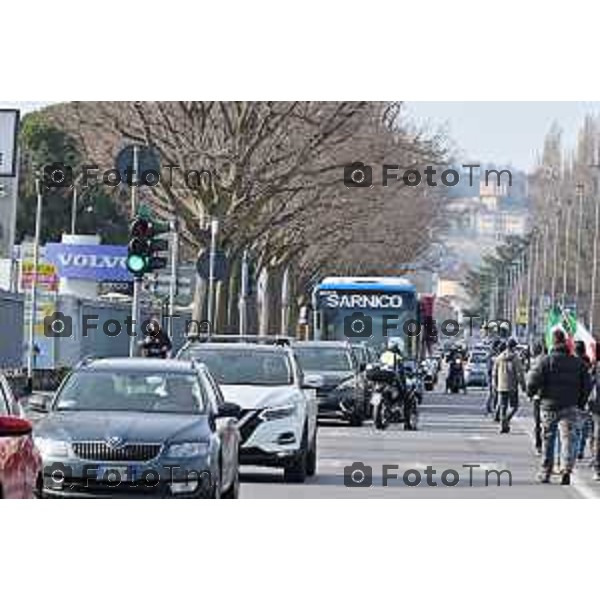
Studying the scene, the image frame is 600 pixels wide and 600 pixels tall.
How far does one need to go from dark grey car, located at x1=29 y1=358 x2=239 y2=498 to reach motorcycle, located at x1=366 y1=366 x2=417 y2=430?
17412 millimetres

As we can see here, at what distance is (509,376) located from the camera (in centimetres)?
3791

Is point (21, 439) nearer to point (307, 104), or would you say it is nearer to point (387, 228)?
point (307, 104)

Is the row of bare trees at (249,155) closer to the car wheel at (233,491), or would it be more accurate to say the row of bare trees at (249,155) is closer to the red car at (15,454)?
the car wheel at (233,491)

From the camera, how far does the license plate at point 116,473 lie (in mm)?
18234

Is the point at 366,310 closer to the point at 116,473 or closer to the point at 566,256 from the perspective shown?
the point at 116,473

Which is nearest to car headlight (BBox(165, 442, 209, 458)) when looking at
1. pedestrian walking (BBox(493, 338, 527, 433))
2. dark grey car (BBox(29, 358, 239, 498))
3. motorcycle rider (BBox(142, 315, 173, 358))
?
dark grey car (BBox(29, 358, 239, 498))

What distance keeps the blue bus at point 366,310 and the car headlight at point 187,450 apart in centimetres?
2457

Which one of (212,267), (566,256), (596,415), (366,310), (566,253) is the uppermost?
(566,253)

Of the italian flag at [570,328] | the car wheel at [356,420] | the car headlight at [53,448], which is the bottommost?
the car wheel at [356,420]

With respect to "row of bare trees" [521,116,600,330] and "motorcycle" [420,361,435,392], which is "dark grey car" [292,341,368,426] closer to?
"motorcycle" [420,361,435,392]

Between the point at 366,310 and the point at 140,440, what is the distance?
27944mm

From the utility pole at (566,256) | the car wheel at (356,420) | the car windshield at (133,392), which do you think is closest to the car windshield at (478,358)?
the utility pole at (566,256)

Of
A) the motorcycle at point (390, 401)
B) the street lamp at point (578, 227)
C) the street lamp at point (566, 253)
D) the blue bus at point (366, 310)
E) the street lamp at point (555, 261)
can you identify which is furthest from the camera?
the street lamp at point (555, 261)

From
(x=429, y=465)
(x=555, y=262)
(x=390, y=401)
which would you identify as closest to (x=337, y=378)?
(x=390, y=401)
